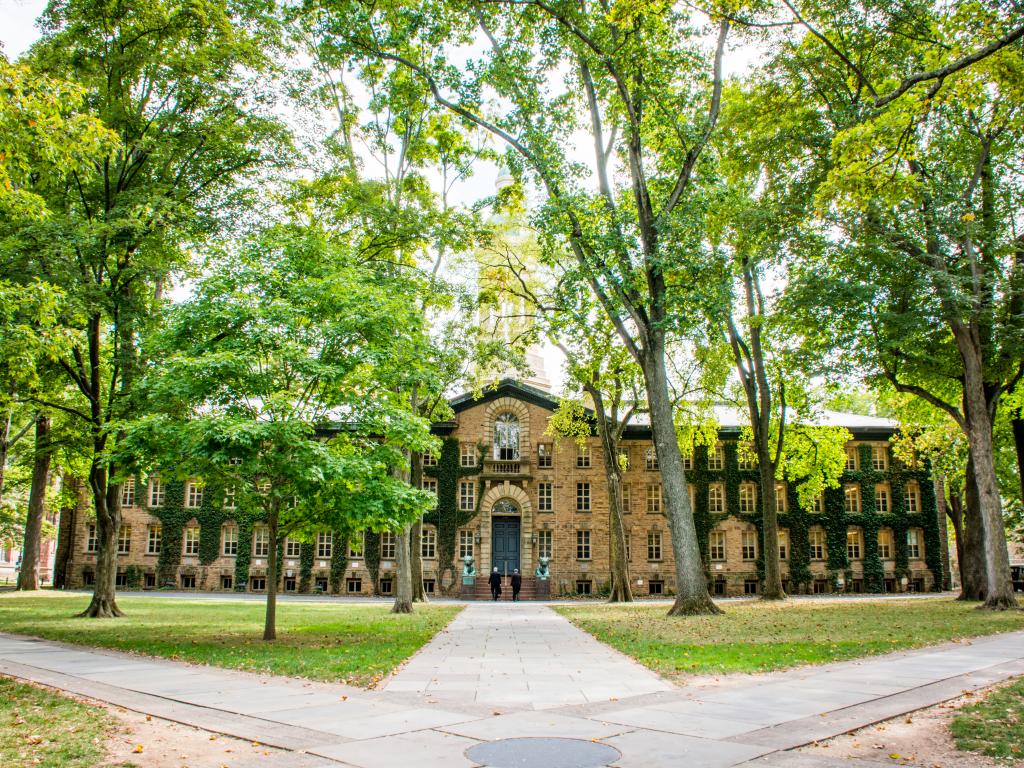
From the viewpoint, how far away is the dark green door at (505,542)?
38812 mm

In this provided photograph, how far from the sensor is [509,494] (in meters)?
39.2

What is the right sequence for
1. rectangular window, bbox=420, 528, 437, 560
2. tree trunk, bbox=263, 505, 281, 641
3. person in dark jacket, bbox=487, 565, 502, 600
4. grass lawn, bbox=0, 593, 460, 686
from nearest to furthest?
grass lawn, bbox=0, 593, 460, 686 → tree trunk, bbox=263, 505, 281, 641 → person in dark jacket, bbox=487, 565, 502, 600 → rectangular window, bbox=420, 528, 437, 560

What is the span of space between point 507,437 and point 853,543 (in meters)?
20.0

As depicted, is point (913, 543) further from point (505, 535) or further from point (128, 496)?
point (128, 496)

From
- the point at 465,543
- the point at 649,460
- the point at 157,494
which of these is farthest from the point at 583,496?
the point at 157,494

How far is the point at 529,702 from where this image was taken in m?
7.87

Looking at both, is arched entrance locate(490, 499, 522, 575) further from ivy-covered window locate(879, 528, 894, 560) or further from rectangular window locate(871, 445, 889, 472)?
rectangular window locate(871, 445, 889, 472)

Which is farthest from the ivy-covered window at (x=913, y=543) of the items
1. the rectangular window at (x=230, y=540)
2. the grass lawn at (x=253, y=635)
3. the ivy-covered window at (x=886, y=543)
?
the rectangular window at (x=230, y=540)

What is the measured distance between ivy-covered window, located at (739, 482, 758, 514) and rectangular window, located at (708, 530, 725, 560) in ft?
5.91

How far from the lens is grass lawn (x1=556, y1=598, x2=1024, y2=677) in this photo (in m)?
10.9

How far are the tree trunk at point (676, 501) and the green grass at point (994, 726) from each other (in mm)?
11748

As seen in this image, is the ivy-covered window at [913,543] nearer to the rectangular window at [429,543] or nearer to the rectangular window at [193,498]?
the rectangular window at [429,543]

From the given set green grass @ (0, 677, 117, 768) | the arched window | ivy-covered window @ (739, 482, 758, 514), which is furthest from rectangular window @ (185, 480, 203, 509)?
green grass @ (0, 677, 117, 768)

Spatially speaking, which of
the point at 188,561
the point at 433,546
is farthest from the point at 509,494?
the point at 188,561
